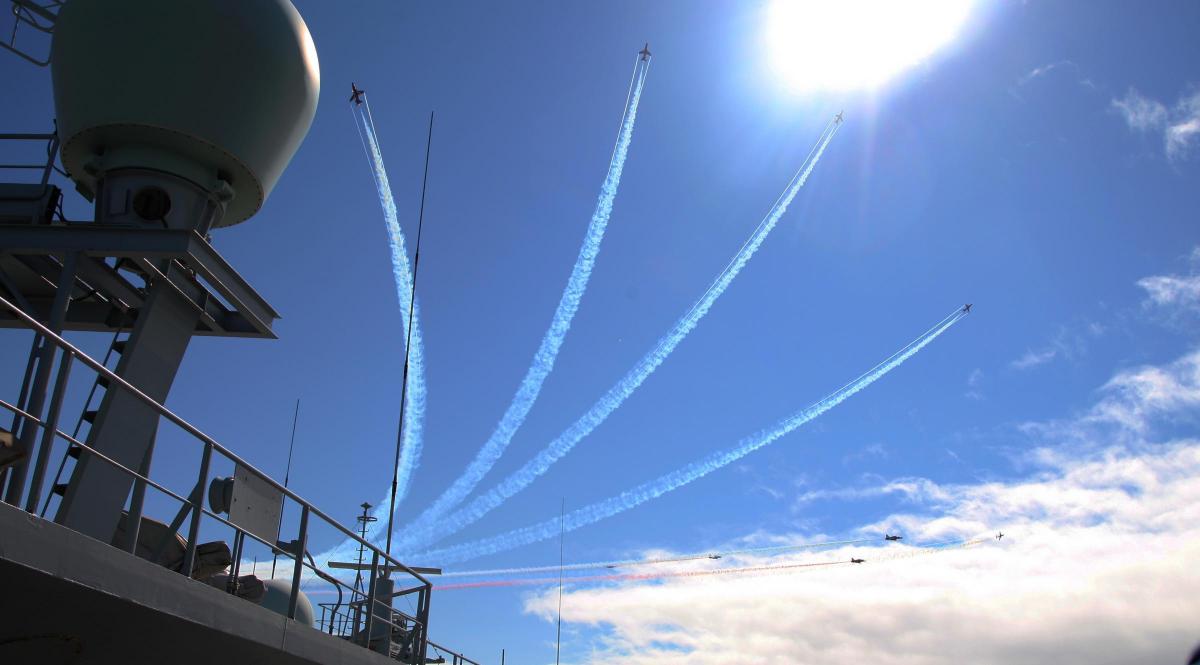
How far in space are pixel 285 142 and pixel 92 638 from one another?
7.77 metres

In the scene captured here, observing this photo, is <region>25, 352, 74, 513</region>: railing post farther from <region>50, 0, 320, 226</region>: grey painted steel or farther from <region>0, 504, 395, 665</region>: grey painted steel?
<region>50, 0, 320, 226</region>: grey painted steel

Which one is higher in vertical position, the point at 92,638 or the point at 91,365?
the point at 91,365

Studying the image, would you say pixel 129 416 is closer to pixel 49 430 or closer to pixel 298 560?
pixel 298 560

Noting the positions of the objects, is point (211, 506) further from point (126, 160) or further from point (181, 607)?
point (126, 160)

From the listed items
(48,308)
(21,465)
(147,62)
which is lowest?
(21,465)

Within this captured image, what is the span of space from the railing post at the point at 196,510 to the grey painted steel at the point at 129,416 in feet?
8.24

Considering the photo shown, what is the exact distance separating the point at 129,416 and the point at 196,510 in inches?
141

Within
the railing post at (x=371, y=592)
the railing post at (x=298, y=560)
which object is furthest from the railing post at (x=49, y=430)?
the railing post at (x=371, y=592)

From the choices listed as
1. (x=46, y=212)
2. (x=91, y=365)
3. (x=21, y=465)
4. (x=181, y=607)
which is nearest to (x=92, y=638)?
(x=181, y=607)

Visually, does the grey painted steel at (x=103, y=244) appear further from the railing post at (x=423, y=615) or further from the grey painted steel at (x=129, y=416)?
the railing post at (x=423, y=615)

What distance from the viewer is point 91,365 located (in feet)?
24.0

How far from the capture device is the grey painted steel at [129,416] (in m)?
10.6

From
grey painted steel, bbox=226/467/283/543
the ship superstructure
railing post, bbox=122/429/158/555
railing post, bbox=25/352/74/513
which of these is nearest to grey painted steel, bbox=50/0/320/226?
the ship superstructure

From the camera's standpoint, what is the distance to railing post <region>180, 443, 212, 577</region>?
8086mm
